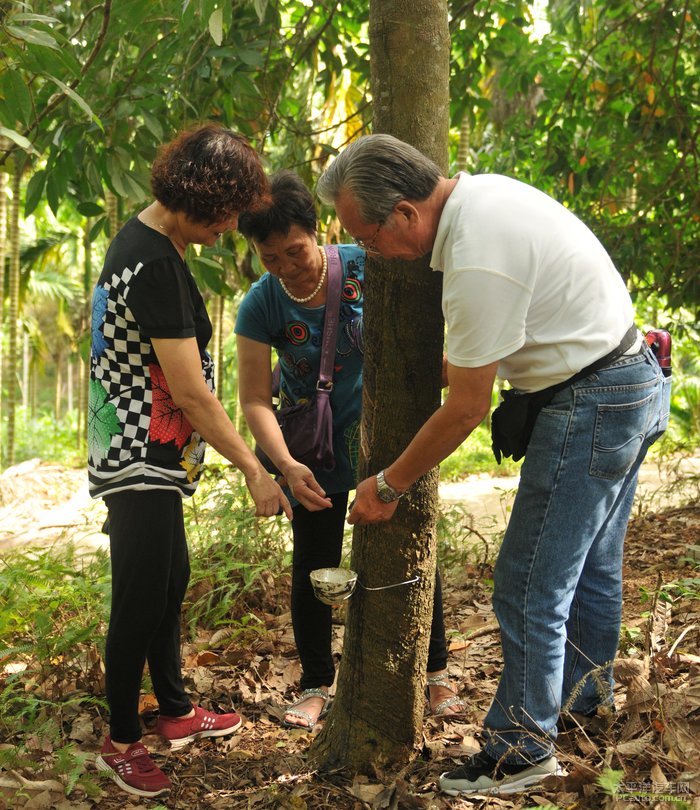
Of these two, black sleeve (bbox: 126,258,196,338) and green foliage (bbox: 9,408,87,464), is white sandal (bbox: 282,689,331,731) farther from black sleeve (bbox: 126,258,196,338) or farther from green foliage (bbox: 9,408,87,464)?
green foliage (bbox: 9,408,87,464)

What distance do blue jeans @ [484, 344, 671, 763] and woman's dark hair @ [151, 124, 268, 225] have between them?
3.58ft

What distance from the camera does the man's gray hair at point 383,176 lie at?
2.05 meters

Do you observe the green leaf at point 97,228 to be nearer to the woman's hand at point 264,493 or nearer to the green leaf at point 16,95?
the green leaf at point 16,95

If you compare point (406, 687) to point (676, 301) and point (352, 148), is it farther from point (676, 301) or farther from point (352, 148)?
point (676, 301)

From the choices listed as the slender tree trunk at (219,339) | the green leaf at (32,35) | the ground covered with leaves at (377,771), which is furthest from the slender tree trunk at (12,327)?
the green leaf at (32,35)

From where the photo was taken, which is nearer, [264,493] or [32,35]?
[32,35]

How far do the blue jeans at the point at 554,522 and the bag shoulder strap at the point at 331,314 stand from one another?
888 millimetres

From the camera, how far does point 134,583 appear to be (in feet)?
8.21

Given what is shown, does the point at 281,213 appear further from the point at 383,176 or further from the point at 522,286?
the point at 522,286

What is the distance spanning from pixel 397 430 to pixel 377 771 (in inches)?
40.7

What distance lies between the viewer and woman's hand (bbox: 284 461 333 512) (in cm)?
274

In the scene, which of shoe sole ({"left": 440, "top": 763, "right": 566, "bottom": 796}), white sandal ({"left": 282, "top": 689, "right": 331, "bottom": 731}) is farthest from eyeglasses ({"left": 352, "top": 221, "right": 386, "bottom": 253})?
Answer: white sandal ({"left": 282, "top": 689, "right": 331, "bottom": 731})

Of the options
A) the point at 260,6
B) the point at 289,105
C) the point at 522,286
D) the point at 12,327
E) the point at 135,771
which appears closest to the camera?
the point at 522,286

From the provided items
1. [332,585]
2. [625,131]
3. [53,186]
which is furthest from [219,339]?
[332,585]
